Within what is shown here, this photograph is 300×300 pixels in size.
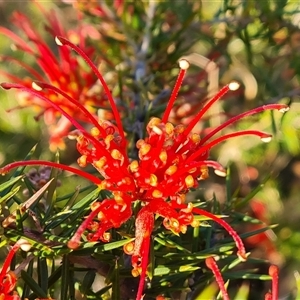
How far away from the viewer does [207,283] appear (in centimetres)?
80

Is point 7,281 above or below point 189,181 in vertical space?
below

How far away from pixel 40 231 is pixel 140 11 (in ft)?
2.46

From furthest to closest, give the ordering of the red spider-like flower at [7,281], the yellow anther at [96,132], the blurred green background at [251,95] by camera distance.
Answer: the blurred green background at [251,95] < the yellow anther at [96,132] < the red spider-like flower at [7,281]

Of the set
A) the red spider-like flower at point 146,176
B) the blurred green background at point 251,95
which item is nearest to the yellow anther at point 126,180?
the red spider-like flower at point 146,176

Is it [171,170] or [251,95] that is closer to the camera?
[171,170]

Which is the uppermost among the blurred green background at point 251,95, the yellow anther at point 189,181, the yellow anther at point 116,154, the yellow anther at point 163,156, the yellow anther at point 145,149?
the blurred green background at point 251,95

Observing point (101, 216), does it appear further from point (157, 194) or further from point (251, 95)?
point (251, 95)

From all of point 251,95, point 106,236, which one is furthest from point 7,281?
point 251,95

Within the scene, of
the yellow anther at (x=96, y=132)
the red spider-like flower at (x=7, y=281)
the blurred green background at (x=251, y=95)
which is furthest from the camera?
the blurred green background at (x=251, y=95)

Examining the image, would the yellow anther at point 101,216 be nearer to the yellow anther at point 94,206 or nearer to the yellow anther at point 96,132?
the yellow anther at point 94,206

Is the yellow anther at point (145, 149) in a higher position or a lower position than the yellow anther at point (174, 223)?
higher

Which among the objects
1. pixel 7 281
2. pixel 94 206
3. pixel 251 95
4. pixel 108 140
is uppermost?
pixel 251 95

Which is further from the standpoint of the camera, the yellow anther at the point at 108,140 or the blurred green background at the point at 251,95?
the blurred green background at the point at 251,95

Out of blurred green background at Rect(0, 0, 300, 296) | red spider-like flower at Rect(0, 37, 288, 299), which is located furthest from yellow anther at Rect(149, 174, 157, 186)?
blurred green background at Rect(0, 0, 300, 296)
